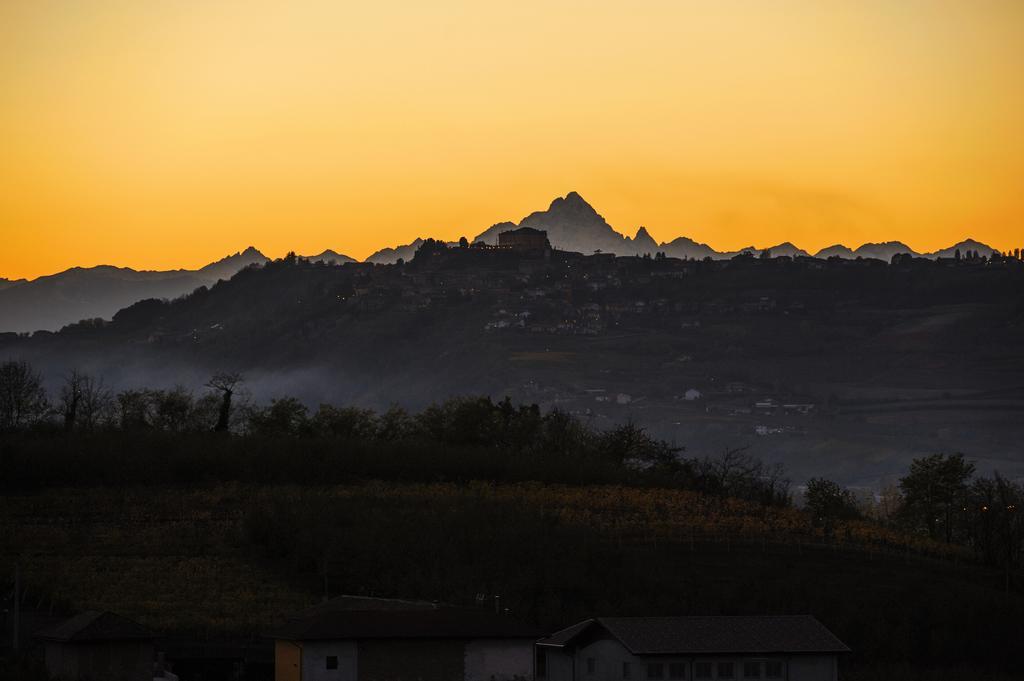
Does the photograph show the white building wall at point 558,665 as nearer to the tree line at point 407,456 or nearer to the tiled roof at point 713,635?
the tiled roof at point 713,635

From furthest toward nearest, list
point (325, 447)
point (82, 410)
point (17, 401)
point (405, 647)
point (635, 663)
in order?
point (82, 410), point (17, 401), point (325, 447), point (635, 663), point (405, 647)

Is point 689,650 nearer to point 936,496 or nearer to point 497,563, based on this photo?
point 497,563

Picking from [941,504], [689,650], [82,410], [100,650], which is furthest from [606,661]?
[82,410]

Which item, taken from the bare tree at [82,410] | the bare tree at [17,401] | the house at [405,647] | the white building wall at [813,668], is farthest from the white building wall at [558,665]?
the bare tree at [17,401]

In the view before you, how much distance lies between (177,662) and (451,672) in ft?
43.1

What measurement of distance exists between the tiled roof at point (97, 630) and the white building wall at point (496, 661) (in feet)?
39.1

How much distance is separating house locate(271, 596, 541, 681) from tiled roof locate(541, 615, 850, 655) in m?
3.13

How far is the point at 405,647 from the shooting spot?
70625mm

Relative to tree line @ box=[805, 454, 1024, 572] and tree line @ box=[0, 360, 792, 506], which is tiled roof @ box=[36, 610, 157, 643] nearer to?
tree line @ box=[0, 360, 792, 506]

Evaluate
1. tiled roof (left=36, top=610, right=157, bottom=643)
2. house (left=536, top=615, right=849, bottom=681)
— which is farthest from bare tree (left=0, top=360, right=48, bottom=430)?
house (left=536, top=615, right=849, bottom=681)

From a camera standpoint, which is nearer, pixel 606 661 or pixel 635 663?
pixel 635 663

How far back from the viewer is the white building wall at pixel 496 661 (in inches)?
2800

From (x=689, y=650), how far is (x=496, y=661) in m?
7.39

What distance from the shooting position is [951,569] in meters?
A: 113
